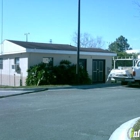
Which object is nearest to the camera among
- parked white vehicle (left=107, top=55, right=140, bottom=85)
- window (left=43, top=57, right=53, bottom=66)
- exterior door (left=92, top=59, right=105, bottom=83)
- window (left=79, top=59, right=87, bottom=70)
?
parked white vehicle (left=107, top=55, right=140, bottom=85)

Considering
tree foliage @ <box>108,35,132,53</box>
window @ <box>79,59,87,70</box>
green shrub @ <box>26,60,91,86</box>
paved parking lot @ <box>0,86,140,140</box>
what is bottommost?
paved parking lot @ <box>0,86,140,140</box>

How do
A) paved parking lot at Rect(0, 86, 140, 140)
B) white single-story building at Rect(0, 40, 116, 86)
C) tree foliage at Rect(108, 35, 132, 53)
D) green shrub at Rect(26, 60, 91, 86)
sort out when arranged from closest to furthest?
paved parking lot at Rect(0, 86, 140, 140)
green shrub at Rect(26, 60, 91, 86)
white single-story building at Rect(0, 40, 116, 86)
tree foliage at Rect(108, 35, 132, 53)

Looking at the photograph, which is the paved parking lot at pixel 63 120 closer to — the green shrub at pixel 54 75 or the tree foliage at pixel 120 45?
the green shrub at pixel 54 75

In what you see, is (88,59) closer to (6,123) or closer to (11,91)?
(11,91)

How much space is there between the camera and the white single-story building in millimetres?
A: 20639

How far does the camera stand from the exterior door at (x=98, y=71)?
24.0m

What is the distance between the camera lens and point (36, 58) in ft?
67.9

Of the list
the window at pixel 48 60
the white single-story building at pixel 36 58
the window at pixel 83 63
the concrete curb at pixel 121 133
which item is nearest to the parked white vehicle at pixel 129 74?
the window at pixel 83 63

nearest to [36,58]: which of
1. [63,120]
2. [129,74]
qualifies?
[129,74]

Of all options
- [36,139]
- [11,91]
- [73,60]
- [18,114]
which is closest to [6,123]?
[18,114]

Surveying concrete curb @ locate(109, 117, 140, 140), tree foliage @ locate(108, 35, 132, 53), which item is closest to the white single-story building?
concrete curb @ locate(109, 117, 140, 140)

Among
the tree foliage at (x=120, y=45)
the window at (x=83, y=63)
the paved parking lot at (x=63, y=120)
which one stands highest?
the tree foliage at (x=120, y=45)

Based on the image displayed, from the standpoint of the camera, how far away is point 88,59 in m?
23.5

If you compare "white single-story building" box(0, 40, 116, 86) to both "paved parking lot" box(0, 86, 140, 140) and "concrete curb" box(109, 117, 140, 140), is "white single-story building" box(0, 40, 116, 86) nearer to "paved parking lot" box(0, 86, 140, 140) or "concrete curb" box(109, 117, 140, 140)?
"paved parking lot" box(0, 86, 140, 140)
